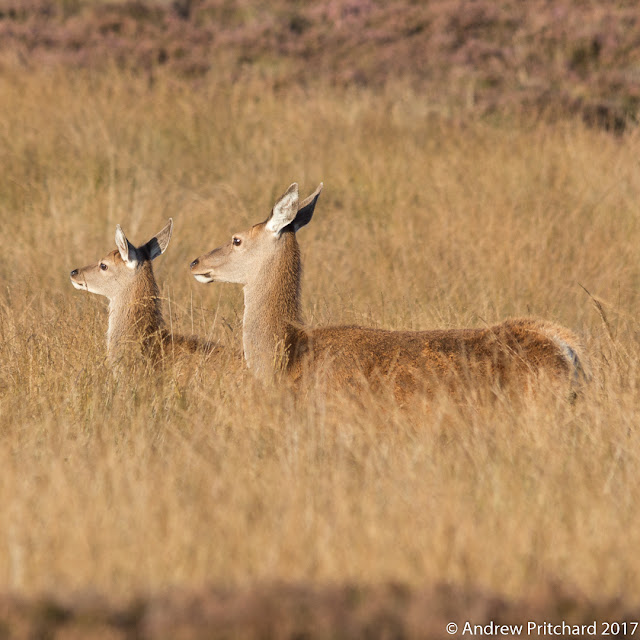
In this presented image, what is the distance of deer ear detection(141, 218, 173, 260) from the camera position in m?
7.04

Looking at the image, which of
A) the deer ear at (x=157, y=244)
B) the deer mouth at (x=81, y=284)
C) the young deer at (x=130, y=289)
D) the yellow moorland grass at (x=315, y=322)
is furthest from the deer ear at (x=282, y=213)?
the deer mouth at (x=81, y=284)

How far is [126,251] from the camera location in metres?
6.82

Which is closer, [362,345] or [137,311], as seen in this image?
[362,345]

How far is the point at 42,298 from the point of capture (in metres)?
6.92

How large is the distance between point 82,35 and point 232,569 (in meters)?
19.0

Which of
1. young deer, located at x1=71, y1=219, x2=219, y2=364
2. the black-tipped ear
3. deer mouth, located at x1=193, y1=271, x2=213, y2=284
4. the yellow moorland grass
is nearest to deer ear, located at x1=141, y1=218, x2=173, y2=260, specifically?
young deer, located at x1=71, y1=219, x2=219, y2=364

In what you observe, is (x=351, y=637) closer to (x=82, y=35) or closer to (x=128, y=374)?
(x=128, y=374)

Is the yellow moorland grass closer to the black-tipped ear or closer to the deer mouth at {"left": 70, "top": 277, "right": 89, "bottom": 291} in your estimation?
the deer mouth at {"left": 70, "top": 277, "right": 89, "bottom": 291}

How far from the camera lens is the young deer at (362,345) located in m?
4.91

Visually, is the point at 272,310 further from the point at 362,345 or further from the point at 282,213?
the point at 362,345

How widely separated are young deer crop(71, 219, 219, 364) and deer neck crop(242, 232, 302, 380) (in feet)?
1.33

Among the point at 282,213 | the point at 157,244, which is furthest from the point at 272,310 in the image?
the point at 157,244

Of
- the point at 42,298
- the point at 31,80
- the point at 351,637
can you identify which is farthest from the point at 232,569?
the point at 31,80

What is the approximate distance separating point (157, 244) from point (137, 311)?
597 millimetres
